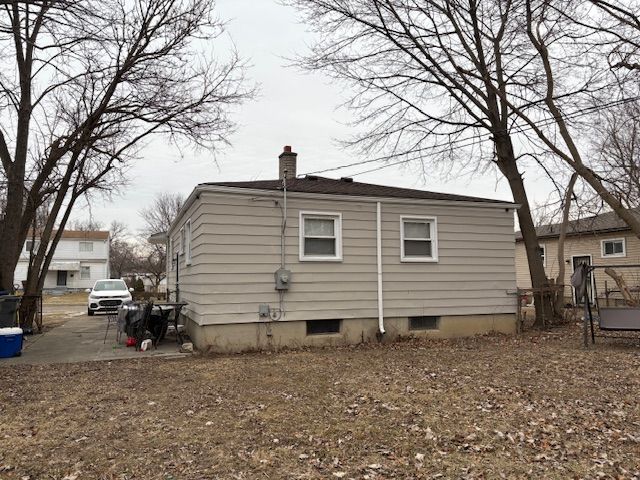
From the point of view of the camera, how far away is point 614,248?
19.8 m

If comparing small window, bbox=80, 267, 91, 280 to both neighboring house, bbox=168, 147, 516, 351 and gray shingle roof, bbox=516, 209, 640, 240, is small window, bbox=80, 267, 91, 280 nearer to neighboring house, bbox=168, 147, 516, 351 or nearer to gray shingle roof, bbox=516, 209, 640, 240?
neighboring house, bbox=168, 147, 516, 351

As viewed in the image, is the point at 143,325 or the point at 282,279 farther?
the point at 143,325

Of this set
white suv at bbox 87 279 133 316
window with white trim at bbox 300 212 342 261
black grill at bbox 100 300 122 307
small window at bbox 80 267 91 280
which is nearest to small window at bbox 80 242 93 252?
small window at bbox 80 267 91 280

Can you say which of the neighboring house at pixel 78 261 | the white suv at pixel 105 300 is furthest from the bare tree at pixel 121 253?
the white suv at pixel 105 300

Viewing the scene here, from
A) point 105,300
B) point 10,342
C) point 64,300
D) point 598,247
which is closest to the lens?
point 10,342

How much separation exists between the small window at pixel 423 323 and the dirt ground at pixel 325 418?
2.37 m

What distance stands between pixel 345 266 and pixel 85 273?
135 ft

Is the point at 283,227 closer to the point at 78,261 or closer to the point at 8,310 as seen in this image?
the point at 8,310

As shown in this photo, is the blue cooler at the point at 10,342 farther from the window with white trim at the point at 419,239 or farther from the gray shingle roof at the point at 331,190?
the window with white trim at the point at 419,239

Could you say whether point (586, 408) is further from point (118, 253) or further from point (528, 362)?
point (118, 253)

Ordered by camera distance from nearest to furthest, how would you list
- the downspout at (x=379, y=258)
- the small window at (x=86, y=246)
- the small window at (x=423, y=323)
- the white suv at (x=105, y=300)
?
the downspout at (x=379, y=258), the small window at (x=423, y=323), the white suv at (x=105, y=300), the small window at (x=86, y=246)

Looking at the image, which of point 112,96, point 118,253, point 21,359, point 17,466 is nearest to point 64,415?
point 17,466

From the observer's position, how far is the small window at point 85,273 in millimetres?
44241

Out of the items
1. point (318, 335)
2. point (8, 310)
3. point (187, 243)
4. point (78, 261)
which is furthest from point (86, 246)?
point (318, 335)
